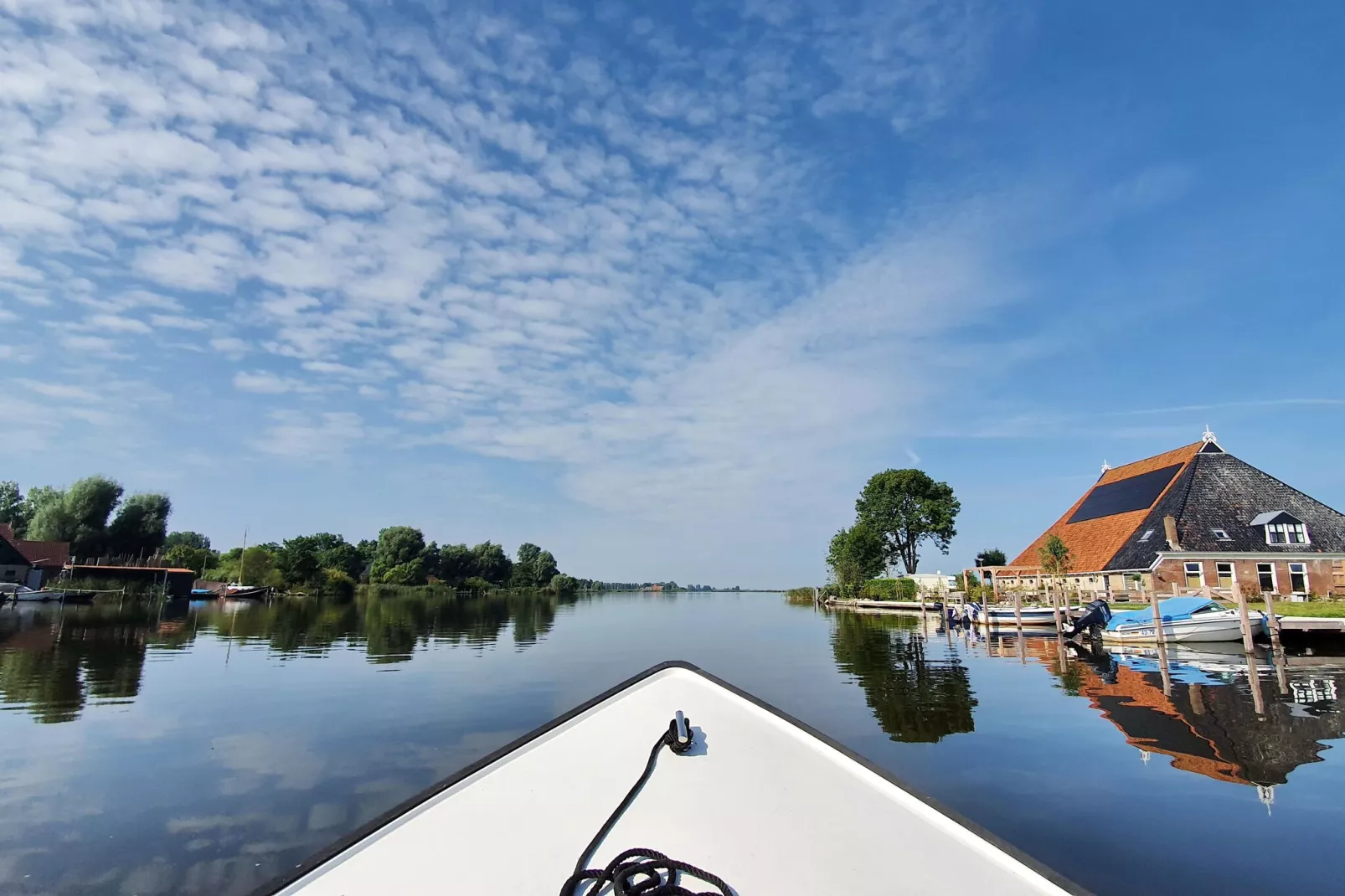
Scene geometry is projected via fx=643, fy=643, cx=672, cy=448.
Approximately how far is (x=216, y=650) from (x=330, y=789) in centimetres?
1721

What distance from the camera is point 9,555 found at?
43438 mm

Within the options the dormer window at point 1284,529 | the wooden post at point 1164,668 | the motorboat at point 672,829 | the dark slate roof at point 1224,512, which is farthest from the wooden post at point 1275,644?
the motorboat at point 672,829

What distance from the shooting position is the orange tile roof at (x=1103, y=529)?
108ft

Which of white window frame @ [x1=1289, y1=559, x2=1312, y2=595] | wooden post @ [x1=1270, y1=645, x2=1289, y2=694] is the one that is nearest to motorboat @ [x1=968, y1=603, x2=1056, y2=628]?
wooden post @ [x1=1270, y1=645, x2=1289, y2=694]

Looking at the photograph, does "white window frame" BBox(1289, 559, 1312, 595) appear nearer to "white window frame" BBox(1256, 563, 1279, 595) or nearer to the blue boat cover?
"white window frame" BBox(1256, 563, 1279, 595)

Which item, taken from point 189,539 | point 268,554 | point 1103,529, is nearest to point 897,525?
point 1103,529

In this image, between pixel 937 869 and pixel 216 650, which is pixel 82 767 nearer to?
pixel 937 869

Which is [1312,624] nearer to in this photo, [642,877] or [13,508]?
[642,877]

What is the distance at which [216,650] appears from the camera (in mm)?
20922

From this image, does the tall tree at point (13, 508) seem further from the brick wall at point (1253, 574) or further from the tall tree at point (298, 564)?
the brick wall at point (1253, 574)

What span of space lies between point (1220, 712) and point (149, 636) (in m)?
33.0

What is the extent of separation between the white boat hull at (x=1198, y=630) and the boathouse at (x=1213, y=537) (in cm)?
284

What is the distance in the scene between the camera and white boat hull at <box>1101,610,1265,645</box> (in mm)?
20406

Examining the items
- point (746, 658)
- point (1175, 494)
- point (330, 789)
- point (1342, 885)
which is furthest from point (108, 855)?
point (1175, 494)
